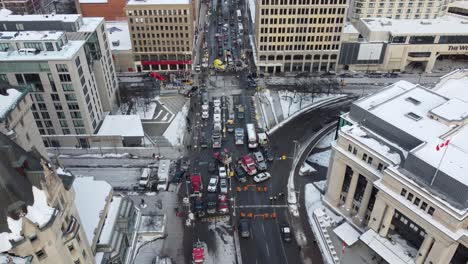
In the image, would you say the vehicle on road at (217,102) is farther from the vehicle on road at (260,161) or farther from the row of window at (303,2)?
the row of window at (303,2)

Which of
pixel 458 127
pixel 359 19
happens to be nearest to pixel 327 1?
pixel 359 19

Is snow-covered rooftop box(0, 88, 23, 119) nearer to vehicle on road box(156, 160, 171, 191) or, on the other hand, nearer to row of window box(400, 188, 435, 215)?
vehicle on road box(156, 160, 171, 191)

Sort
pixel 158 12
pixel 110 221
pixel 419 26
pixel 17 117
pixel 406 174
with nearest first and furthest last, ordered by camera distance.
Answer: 1. pixel 406 174
2. pixel 17 117
3. pixel 110 221
4. pixel 158 12
5. pixel 419 26

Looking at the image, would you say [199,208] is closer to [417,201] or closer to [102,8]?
[417,201]

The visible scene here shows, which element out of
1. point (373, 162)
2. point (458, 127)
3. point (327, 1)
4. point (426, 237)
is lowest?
point (426, 237)

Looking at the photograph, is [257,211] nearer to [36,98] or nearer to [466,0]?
[36,98]

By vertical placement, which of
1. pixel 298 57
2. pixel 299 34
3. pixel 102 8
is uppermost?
pixel 102 8

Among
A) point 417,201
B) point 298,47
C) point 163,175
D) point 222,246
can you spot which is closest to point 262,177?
point 222,246
